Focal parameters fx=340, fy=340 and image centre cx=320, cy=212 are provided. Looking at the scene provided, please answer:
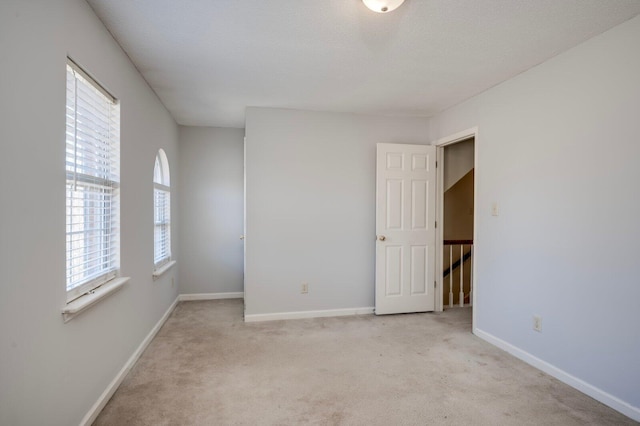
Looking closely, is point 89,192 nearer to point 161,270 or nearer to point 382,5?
point 161,270

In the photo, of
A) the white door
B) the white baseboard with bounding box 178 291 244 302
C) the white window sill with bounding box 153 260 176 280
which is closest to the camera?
the white window sill with bounding box 153 260 176 280

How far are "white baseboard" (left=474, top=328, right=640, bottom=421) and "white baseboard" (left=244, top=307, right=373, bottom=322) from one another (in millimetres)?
1406

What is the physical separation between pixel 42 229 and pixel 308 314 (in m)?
2.93

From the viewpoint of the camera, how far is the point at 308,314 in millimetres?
3992

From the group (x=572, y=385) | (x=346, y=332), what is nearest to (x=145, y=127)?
(x=346, y=332)

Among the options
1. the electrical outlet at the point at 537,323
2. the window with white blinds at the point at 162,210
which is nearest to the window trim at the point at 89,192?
the window with white blinds at the point at 162,210

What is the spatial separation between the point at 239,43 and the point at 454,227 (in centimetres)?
453

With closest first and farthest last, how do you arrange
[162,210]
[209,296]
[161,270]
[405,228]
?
1. [161,270]
2. [162,210]
3. [405,228]
4. [209,296]

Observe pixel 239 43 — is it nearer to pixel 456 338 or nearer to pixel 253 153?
pixel 253 153

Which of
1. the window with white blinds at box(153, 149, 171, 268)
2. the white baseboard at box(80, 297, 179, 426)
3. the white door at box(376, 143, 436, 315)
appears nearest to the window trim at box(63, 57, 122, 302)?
the white baseboard at box(80, 297, 179, 426)

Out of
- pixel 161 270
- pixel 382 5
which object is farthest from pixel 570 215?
pixel 161 270

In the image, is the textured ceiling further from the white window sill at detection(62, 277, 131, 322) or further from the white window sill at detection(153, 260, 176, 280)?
the white window sill at detection(153, 260, 176, 280)

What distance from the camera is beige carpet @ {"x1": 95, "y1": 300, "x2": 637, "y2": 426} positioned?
80.5 inches

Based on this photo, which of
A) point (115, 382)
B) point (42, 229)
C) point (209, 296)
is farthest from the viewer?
point (209, 296)
